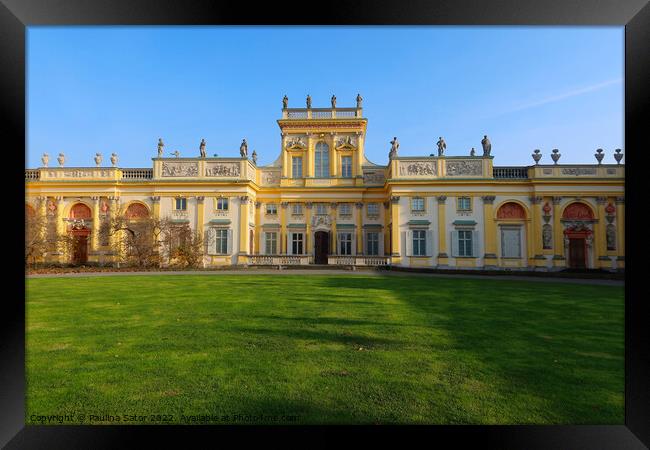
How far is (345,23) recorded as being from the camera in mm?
3008

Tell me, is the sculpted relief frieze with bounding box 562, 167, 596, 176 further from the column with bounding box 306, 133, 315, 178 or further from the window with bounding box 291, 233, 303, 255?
the window with bounding box 291, 233, 303, 255

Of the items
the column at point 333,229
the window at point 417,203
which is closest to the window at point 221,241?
the column at point 333,229

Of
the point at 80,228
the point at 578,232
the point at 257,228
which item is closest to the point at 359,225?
the point at 257,228

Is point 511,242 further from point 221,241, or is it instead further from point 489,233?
point 221,241

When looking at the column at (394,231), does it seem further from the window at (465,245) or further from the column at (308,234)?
the column at (308,234)

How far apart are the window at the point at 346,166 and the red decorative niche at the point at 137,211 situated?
1492 cm

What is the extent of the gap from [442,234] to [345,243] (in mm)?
7029

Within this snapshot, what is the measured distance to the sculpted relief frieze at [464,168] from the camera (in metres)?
26.8

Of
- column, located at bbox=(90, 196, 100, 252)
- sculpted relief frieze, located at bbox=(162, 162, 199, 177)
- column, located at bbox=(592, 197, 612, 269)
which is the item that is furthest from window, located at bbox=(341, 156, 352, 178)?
column, located at bbox=(90, 196, 100, 252)

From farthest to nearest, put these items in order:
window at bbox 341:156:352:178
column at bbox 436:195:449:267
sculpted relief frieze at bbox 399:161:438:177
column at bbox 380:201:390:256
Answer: window at bbox 341:156:352:178 → column at bbox 380:201:390:256 → sculpted relief frieze at bbox 399:161:438:177 → column at bbox 436:195:449:267

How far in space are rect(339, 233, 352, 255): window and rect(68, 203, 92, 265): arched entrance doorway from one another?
18432mm

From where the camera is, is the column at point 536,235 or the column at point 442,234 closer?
the column at point 536,235

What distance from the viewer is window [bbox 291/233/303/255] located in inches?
1134
